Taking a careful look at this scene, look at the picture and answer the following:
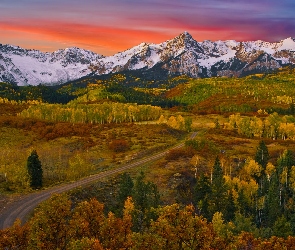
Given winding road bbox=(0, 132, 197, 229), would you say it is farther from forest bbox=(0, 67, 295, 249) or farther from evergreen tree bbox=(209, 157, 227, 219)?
evergreen tree bbox=(209, 157, 227, 219)

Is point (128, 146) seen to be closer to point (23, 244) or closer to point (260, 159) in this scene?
point (260, 159)

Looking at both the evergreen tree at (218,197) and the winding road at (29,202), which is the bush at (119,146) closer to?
the winding road at (29,202)

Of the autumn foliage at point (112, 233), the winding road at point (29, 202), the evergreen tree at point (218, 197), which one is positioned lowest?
the evergreen tree at point (218, 197)

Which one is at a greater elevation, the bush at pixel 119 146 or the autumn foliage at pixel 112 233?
the autumn foliage at pixel 112 233

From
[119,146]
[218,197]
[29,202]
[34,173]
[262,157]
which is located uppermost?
[34,173]

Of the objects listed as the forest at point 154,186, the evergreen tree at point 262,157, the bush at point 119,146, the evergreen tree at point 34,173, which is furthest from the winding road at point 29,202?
the evergreen tree at point 262,157

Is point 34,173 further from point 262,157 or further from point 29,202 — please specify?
point 262,157

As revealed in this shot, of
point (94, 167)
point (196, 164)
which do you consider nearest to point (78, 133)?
point (94, 167)

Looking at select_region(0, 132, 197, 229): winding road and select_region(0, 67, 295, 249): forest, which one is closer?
select_region(0, 67, 295, 249): forest

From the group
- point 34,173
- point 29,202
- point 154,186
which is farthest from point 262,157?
point 29,202

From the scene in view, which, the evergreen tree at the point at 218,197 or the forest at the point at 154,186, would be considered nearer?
the forest at the point at 154,186

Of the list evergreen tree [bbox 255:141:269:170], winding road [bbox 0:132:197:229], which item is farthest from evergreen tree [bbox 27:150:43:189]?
evergreen tree [bbox 255:141:269:170]

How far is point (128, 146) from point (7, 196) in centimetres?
7259

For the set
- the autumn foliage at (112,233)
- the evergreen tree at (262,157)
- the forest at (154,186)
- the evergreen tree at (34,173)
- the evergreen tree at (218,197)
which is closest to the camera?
the autumn foliage at (112,233)
